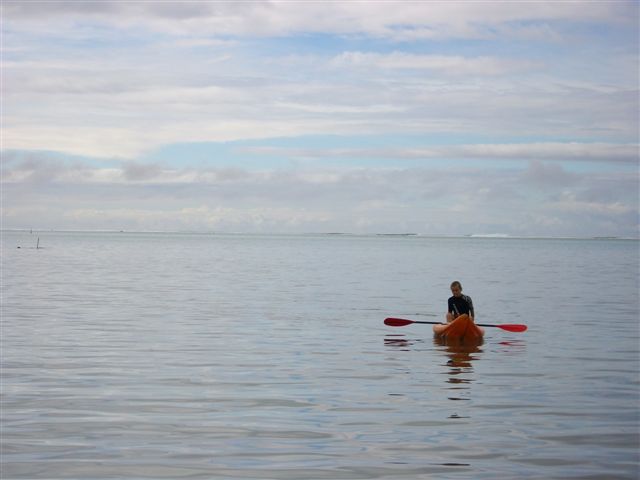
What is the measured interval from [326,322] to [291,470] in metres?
18.9

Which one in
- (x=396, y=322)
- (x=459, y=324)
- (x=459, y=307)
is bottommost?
(x=396, y=322)

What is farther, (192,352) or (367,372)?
(192,352)

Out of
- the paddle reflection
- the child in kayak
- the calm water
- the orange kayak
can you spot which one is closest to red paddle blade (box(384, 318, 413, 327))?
the calm water

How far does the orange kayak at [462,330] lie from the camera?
23641mm

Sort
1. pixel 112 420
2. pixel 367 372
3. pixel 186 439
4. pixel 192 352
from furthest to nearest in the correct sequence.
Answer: pixel 192 352 < pixel 367 372 < pixel 112 420 < pixel 186 439

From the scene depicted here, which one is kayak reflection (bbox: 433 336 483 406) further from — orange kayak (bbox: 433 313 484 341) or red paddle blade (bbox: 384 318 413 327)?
red paddle blade (bbox: 384 318 413 327)

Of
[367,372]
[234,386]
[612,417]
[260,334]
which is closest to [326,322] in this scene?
[260,334]

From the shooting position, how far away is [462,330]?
78.0ft

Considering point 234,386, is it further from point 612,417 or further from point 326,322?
point 326,322

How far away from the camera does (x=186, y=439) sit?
12156 mm

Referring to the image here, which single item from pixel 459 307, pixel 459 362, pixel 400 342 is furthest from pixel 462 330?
pixel 459 362

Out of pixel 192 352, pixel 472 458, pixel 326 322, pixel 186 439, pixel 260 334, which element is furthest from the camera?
pixel 326 322

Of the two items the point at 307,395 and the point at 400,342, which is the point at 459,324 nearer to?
the point at 400,342

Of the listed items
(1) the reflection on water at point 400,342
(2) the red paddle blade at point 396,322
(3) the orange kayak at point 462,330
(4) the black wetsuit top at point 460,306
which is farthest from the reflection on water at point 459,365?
(2) the red paddle blade at point 396,322
